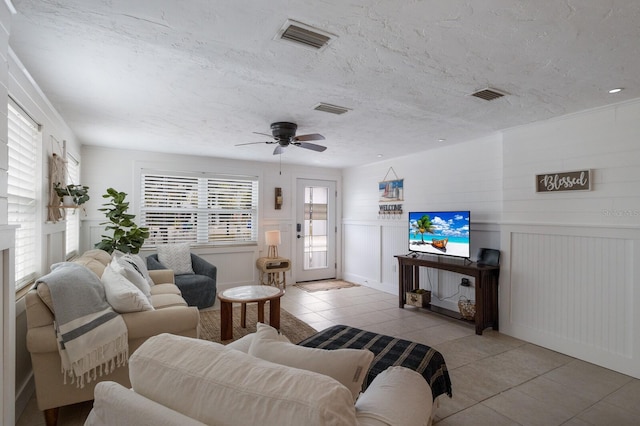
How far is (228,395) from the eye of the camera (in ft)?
2.98

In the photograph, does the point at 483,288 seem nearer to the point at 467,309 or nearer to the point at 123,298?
the point at 467,309

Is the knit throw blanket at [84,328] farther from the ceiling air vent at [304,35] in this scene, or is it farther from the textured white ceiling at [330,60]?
the ceiling air vent at [304,35]

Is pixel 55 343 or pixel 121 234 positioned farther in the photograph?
pixel 121 234

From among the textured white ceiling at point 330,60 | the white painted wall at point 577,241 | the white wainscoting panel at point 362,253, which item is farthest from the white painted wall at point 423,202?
the textured white ceiling at point 330,60

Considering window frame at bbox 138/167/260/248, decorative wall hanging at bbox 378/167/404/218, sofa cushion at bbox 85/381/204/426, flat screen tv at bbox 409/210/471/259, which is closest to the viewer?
sofa cushion at bbox 85/381/204/426

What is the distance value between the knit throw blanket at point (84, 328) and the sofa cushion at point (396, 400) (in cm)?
176

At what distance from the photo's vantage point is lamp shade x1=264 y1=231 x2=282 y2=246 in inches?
231

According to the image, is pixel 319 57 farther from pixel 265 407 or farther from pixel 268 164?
Answer: pixel 268 164

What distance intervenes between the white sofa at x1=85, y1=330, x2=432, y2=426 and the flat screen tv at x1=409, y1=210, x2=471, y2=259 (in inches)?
129

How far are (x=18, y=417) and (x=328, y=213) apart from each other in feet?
17.9

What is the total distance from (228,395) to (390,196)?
5184mm

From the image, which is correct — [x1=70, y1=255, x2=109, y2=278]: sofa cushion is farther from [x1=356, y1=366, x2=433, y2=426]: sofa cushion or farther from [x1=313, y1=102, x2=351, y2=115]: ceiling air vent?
[x1=356, y1=366, x2=433, y2=426]: sofa cushion

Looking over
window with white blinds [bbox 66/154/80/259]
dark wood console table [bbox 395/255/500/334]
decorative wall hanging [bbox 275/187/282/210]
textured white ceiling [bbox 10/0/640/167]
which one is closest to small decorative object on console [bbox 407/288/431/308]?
dark wood console table [bbox 395/255/500/334]

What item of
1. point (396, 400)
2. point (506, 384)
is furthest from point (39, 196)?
point (506, 384)
